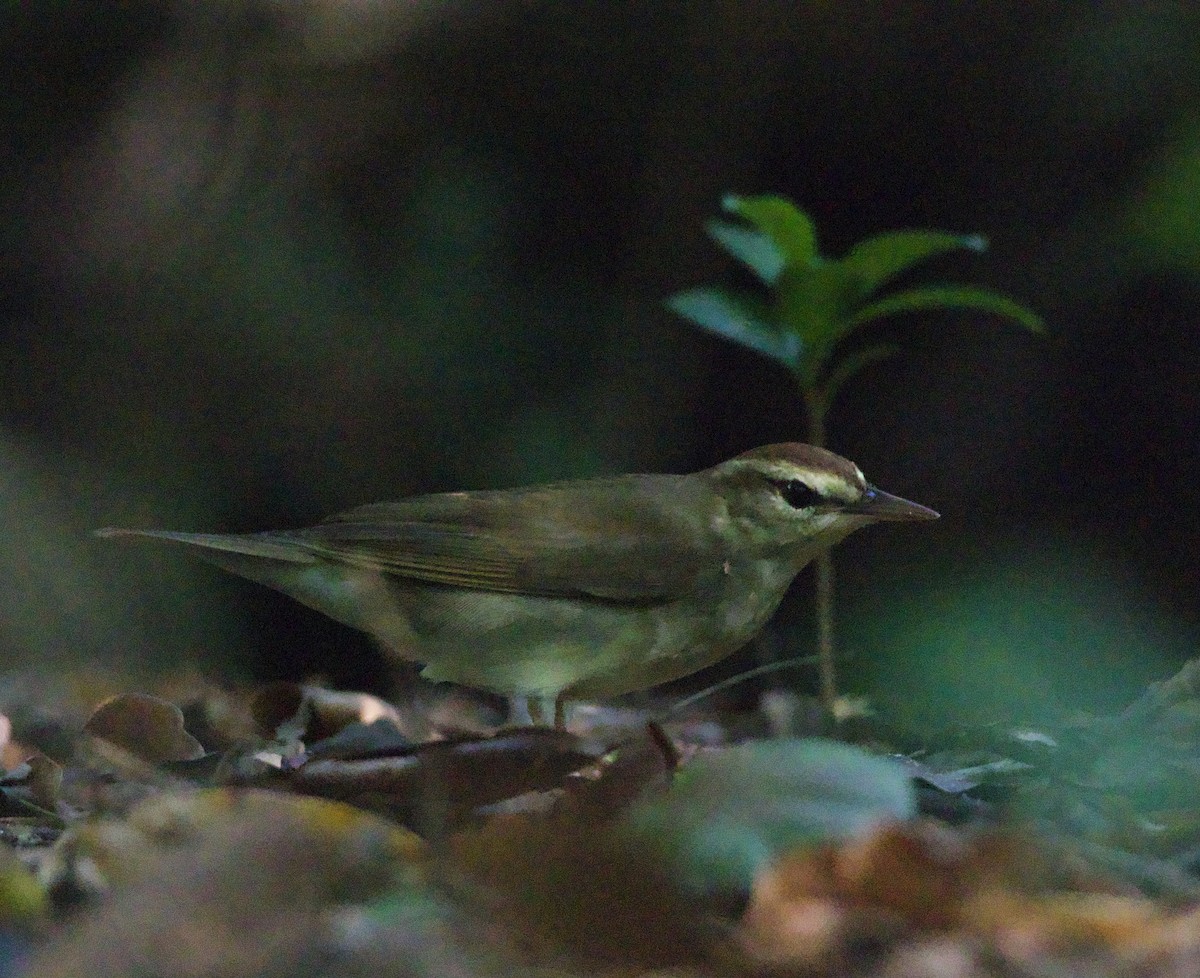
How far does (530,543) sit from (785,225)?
0.94 metres

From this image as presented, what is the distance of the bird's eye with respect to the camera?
362 cm

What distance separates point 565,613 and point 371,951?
2052 mm

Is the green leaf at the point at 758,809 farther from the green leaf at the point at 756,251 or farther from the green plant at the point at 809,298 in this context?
the green leaf at the point at 756,251

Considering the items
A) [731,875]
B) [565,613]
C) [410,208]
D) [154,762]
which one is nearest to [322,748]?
[154,762]

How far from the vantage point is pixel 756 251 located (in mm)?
3752

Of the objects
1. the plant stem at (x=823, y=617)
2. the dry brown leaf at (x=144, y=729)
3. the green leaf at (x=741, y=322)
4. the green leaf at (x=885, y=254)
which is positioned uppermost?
the green leaf at (x=885, y=254)

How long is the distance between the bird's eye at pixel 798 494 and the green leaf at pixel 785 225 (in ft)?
1.66

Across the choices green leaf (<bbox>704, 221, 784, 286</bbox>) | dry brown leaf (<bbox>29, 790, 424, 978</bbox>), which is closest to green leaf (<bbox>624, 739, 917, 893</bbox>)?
dry brown leaf (<bbox>29, 790, 424, 978</bbox>)

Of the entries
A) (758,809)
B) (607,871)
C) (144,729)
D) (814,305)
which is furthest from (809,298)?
(607,871)

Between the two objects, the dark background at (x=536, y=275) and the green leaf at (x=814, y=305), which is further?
the dark background at (x=536, y=275)

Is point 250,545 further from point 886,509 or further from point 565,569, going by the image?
point 886,509

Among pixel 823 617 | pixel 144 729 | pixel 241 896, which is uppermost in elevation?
pixel 241 896

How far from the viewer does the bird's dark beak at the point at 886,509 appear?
353 cm

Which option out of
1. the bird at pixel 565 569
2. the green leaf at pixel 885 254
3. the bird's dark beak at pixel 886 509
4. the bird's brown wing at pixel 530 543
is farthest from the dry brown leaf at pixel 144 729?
the green leaf at pixel 885 254
